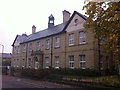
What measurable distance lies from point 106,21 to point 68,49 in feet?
58.7

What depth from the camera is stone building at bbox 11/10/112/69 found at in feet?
111

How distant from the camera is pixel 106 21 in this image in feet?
66.7

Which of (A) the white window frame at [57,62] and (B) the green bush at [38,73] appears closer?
(B) the green bush at [38,73]

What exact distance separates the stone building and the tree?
5149 mm

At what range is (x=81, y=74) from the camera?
32406 millimetres

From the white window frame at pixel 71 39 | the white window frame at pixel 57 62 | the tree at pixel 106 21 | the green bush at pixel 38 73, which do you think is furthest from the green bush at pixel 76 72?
the tree at pixel 106 21

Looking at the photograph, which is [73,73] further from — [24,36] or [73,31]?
[24,36]

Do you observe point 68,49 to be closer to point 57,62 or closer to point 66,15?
point 57,62

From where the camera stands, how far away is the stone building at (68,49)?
33.7 metres

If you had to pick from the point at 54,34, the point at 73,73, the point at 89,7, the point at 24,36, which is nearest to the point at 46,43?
the point at 54,34

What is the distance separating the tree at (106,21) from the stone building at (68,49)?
515 centimetres

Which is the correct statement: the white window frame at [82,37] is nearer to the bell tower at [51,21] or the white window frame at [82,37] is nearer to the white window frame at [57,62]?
the white window frame at [57,62]

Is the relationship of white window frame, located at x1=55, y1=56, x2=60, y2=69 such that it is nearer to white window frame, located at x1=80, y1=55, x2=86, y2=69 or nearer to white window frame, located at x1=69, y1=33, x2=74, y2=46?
white window frame, located at x1=69, y1=33, x2=74, y2=46

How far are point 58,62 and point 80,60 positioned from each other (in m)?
6.24
